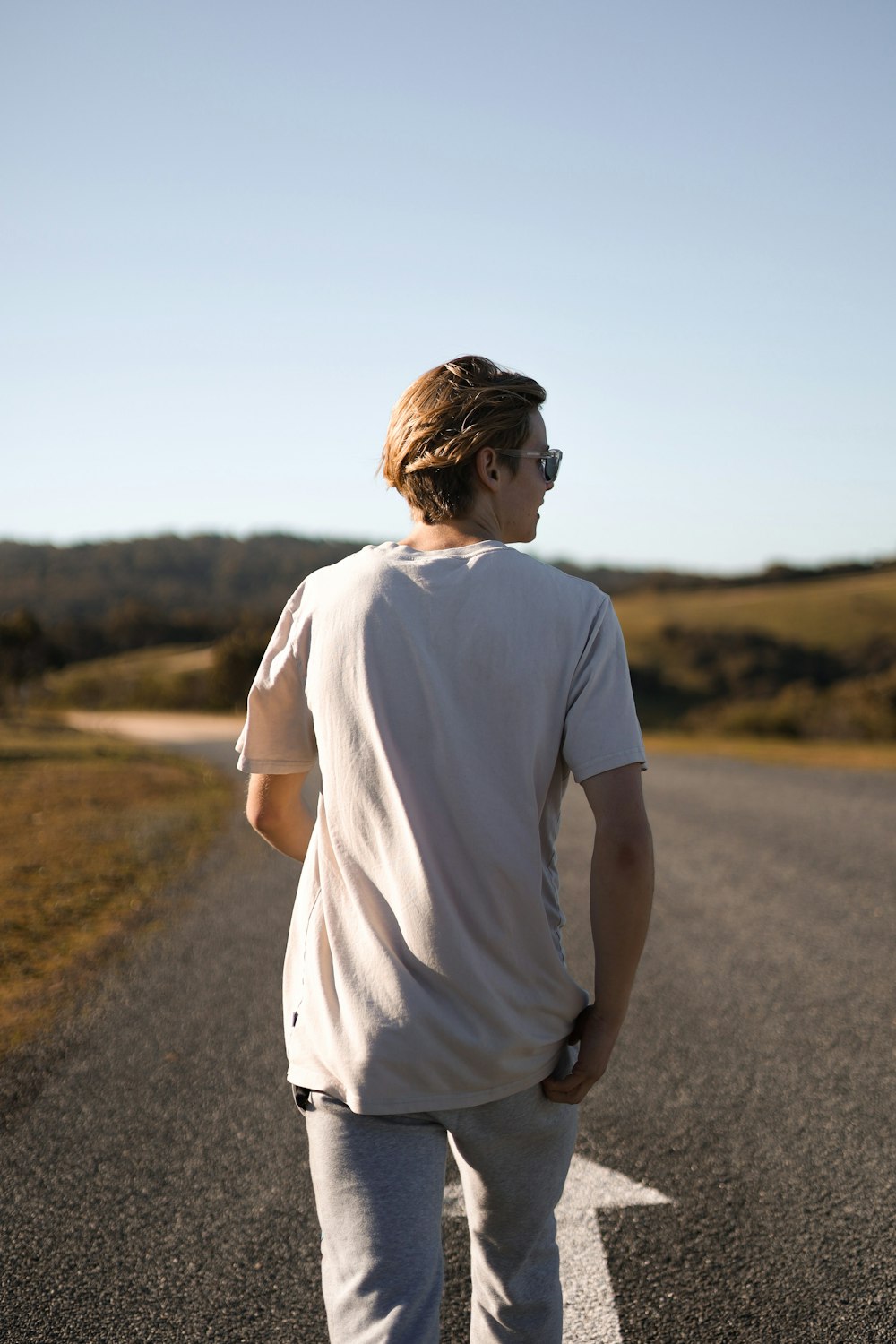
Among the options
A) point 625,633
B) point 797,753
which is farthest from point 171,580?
point 797,753

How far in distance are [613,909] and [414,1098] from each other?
1.39 ft

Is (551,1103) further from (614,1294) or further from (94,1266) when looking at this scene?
(94,1266)

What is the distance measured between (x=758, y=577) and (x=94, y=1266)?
129m

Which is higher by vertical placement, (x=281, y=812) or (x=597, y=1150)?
(x=281, y=812)

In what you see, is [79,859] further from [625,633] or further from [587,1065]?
[625,633]

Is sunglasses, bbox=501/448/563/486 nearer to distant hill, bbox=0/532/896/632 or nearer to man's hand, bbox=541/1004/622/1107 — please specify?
man's hand, bbox=541/1004/622/1107

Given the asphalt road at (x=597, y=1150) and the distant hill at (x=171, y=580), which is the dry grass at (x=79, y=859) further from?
the distant hill at (x=171, y=580)

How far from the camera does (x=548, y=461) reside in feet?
6.22

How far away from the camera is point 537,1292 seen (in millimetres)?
1860

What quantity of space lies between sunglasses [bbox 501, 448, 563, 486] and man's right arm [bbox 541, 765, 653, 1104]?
53 centimetres

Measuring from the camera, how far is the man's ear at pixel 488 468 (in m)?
1.78

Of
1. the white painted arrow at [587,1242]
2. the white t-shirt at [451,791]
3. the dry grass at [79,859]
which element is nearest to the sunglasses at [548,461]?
the white t-shirt at [451,791]

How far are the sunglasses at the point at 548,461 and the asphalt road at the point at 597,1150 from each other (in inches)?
82.2

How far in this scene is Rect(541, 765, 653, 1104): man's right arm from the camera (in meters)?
1.73
